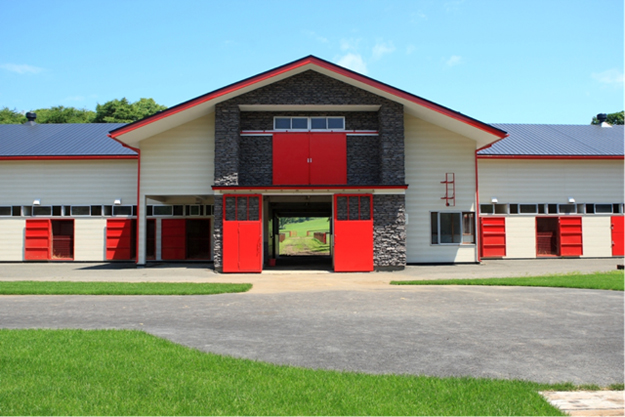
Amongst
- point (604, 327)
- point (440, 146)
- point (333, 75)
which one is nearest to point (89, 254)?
point (333, 75)

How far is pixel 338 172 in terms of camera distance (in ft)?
68.2

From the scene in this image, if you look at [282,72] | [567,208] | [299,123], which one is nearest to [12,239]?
[299,123]

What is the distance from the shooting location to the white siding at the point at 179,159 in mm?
20969

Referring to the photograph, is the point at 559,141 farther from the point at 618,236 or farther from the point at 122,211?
the point at 122,211

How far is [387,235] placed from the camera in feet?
64.2

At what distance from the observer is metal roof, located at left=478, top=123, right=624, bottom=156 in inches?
969

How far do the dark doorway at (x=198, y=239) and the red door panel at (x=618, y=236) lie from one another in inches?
801

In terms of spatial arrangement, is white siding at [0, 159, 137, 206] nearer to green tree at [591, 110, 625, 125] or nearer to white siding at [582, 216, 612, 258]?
white siding at [582, 216, 612, 258]

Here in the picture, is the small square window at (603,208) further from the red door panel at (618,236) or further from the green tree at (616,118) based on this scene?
the green tree at (616,118)

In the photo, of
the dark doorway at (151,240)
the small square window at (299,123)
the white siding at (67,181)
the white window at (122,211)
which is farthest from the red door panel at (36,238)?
the small square window at (299,123)

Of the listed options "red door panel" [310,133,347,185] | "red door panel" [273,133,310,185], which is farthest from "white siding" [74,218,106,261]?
"red door panel" [310,133,347,185]

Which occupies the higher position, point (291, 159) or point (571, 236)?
point (291, 159)

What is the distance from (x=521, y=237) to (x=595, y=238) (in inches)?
152

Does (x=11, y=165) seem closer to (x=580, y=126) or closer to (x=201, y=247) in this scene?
(x=201, y=247)
